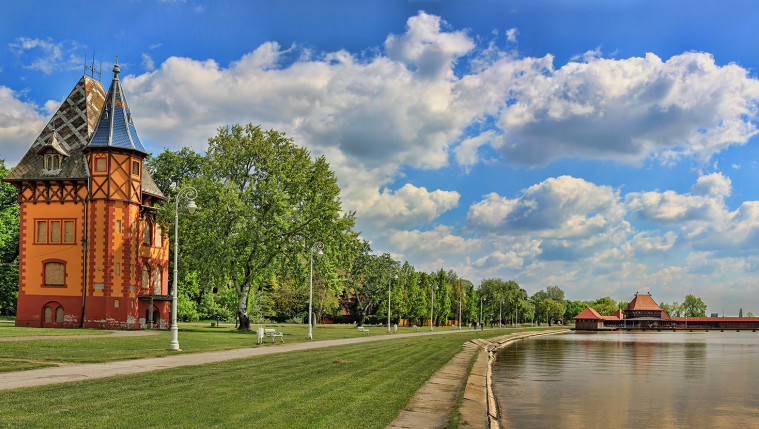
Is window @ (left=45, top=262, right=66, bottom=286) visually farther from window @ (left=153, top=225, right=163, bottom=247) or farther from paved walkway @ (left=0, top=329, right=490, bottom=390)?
paved walkway @ (left=0, top=329, right=490, bottom=390)

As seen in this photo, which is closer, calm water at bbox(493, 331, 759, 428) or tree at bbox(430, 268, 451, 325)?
calm water at bbox(493, 331, 759, 428)

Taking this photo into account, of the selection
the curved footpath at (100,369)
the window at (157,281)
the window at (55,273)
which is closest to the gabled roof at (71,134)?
the window at (55,273)

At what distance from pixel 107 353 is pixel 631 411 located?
20.1 metres

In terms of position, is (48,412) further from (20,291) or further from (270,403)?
(20,291)

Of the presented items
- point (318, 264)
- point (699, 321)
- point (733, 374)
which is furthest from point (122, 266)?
point (699, 321)

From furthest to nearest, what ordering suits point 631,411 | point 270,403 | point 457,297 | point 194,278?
point 457,297, point 194,278, point 631,411, point 270,403

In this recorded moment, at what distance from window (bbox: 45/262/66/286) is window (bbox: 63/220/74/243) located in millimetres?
2131

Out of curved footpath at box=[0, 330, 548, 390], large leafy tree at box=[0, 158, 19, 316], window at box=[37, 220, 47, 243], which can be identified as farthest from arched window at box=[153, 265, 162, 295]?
curved footpath at box=[0, 330, 548, 390]

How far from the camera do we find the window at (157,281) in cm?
5750

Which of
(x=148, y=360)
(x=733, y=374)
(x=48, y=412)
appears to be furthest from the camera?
(x=733, y=374)

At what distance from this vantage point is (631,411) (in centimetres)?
1869

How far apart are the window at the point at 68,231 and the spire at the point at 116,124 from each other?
23.2 ft

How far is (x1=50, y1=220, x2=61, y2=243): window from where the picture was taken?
52156mm

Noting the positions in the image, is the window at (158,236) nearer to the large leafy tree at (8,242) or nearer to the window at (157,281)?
the window at (157,281)
